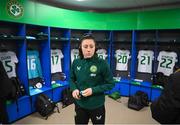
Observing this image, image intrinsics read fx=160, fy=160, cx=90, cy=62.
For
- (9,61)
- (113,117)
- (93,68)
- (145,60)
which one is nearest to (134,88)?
(145,60)

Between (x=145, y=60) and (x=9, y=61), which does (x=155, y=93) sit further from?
(x=9, y=61)

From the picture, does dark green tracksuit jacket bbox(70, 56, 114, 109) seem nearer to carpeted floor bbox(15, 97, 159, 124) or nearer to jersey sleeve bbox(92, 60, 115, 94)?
jersey sleeve bbox(92, 60, 115, 94)

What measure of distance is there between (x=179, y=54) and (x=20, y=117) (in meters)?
3.68

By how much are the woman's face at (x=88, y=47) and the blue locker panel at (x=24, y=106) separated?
195 centimetres

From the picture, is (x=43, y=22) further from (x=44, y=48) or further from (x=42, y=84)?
(x=42, y=84)

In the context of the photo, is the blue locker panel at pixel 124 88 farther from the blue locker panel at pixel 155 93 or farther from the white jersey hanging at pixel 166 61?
the white jersey hanging at pixel 166 61

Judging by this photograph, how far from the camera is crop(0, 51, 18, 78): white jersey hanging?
289 centimetres

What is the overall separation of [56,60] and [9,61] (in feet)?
3.88

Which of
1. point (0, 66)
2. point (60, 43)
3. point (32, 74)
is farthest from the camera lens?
point (60, 43)

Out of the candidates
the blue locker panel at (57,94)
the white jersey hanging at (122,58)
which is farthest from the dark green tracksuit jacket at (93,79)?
the white jersey hanging at (122,58)

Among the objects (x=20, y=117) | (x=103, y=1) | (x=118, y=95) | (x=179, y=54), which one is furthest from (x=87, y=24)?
(x=20, y=117)

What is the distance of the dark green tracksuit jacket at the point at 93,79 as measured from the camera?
156cm

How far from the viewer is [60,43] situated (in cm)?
405

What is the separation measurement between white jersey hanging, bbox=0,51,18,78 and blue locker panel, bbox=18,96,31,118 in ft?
1.62
